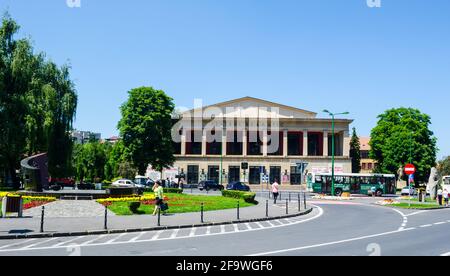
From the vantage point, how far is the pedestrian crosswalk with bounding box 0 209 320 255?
588 inches

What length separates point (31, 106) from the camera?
43.5 meters

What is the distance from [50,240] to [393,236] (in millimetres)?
12632

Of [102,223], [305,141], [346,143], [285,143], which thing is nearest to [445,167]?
[346,143]

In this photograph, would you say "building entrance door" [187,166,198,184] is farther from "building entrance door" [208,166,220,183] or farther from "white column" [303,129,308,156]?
"white column" [303,129,308,156]

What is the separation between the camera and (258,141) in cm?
9156

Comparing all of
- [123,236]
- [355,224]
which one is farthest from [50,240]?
[355,224]

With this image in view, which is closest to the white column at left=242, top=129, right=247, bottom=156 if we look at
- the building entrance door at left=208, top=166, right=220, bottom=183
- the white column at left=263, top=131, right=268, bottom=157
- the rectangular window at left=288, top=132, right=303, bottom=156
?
the white column at left=263, top=131, right=268, bottom=157

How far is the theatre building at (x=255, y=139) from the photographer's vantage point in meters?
86.6

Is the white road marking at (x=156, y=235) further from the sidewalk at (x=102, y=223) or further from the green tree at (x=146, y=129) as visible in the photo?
the green tree at (x=146, y=129)

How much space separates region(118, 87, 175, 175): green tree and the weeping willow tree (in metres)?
13.2

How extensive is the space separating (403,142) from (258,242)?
71.9 meters

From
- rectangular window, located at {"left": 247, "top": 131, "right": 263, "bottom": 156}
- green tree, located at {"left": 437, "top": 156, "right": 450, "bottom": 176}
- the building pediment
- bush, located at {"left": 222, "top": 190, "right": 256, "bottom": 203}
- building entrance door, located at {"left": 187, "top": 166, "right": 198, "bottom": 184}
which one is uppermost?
the building pediment

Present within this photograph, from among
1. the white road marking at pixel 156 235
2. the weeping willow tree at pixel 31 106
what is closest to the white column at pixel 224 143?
the weeping willow tree at pixel 31 106

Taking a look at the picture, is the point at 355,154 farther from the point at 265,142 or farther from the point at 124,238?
the point at 124,238
